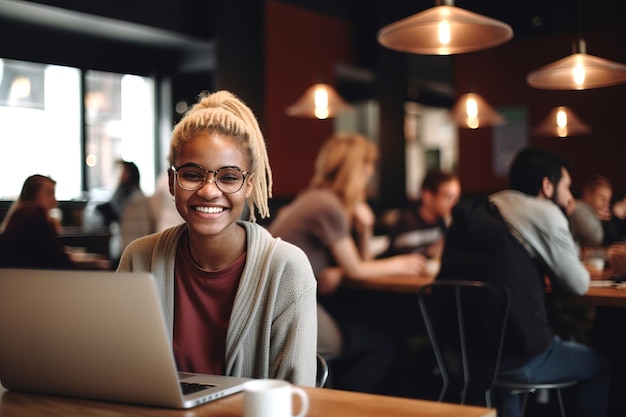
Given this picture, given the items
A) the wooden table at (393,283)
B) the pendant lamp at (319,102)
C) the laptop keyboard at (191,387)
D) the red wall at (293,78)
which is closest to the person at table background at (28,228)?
the wooden table at (393,283)

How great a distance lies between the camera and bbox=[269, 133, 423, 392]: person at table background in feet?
11.0

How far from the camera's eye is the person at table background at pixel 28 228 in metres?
2.73

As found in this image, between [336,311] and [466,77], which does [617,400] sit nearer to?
[336,311]

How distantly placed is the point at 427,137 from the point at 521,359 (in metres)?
11.0

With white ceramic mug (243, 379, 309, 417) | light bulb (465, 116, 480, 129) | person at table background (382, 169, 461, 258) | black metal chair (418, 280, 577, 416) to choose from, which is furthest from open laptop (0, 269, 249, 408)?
light bulb (465, 116, 480, 129)

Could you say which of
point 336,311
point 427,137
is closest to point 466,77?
point 336,311

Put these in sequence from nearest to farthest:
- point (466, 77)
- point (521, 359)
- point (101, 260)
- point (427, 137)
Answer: point (521, 359), point (101, 260), point (466, 77), point (427, 137)

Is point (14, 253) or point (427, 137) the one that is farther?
point (427, 137)

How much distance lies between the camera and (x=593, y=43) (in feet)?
10.8

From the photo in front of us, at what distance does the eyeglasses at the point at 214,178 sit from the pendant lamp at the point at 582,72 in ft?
6.26

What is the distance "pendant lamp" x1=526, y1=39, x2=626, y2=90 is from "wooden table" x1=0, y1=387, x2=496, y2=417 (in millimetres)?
2229

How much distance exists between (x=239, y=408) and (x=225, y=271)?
1.73ft

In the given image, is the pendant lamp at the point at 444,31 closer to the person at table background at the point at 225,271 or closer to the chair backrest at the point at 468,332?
the chair backrest at the point at 468,332

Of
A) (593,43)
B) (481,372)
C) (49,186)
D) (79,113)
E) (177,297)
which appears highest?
(593,43)
